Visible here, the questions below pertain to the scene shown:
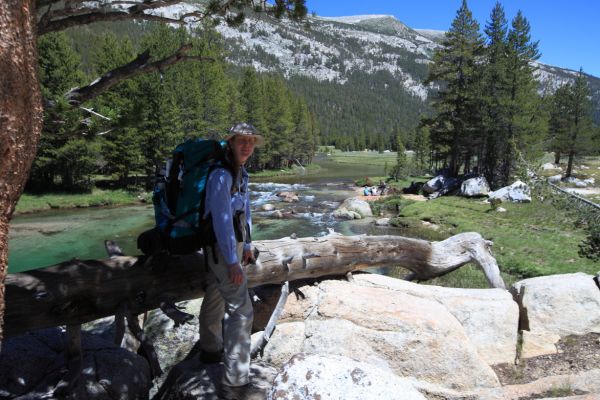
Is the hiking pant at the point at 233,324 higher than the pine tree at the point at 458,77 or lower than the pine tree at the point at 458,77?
lower

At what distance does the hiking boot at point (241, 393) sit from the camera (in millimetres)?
3795

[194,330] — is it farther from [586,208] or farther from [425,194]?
[425,194]

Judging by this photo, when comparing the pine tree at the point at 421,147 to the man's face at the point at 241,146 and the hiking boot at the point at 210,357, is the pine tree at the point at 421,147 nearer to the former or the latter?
the hiking boot at the point at 210,357

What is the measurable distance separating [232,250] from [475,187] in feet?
106

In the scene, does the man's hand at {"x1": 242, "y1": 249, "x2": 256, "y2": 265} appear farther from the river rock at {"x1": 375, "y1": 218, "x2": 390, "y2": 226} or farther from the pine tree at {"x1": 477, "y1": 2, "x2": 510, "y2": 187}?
the pine tree at {"x1": 477, "y1": 2, "x2": 510, "y2": 187}

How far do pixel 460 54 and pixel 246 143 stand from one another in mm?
40050

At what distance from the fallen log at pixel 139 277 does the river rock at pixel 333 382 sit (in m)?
1.96

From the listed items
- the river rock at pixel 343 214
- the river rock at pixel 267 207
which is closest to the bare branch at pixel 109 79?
the river rock at pixel 343 214

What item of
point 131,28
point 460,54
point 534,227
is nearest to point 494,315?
point 534,227

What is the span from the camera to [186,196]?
12.3 feet

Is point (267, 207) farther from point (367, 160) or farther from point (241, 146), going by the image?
point (367, 160)

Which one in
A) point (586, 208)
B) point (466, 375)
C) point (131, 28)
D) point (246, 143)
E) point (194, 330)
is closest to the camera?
point (246, 143)

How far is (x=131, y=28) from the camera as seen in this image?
18600 cm

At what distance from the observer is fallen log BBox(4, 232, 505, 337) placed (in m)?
3.79
